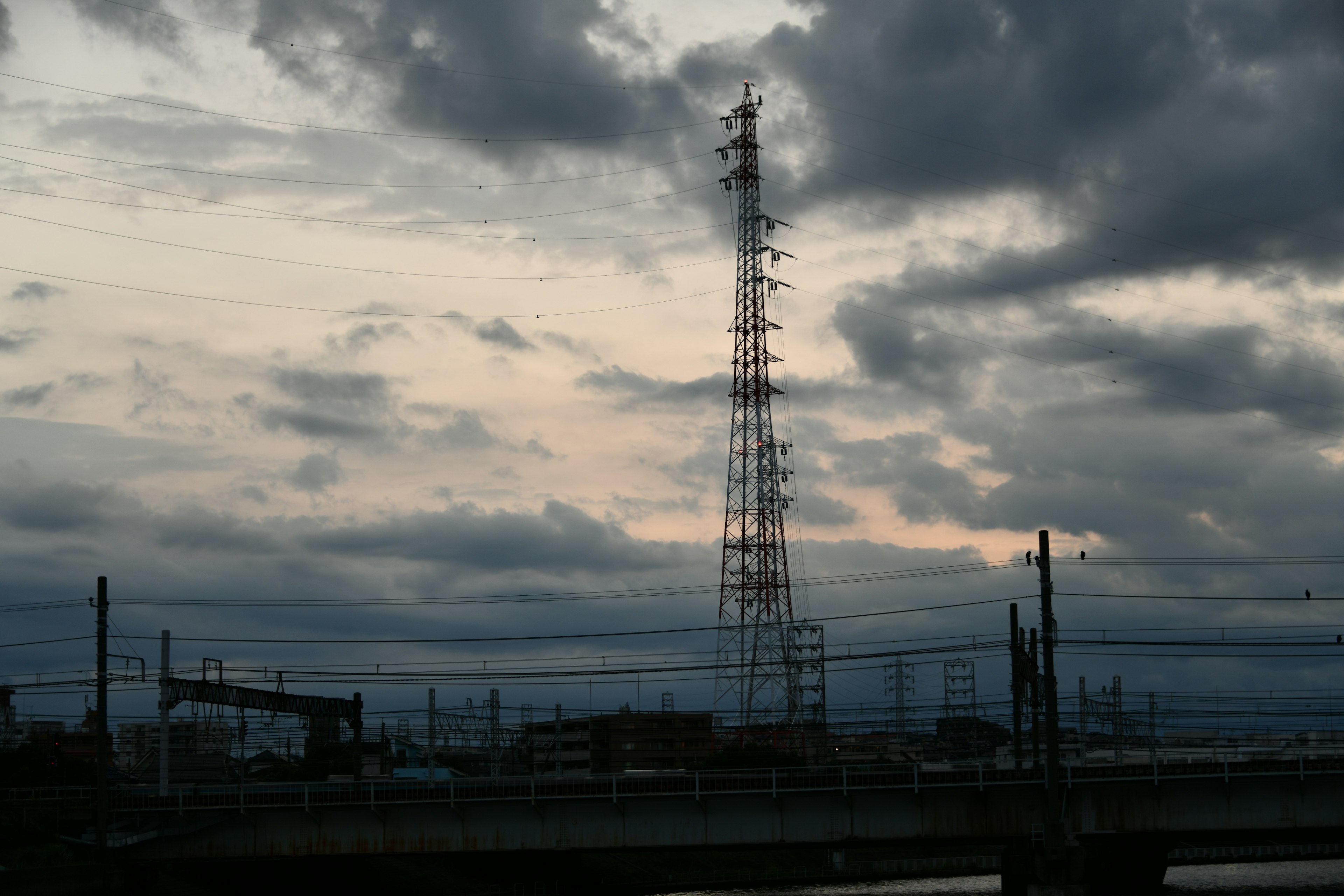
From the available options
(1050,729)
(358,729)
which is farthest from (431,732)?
(1050,729)

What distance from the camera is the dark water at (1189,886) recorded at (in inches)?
2972

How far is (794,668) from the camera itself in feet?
243

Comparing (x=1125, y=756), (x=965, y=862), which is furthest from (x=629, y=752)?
(x=1125, y=756)

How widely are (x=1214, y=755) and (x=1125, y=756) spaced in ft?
63.0

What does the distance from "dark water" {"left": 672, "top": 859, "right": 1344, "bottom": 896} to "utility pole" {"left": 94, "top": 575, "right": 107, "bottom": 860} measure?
4054cm

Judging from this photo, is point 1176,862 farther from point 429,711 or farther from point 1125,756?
point 429,711

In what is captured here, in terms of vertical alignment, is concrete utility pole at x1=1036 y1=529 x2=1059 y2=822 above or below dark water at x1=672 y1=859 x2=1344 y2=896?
above

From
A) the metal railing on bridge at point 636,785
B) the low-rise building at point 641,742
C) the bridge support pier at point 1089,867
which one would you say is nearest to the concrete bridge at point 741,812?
the metal railing on bridge at point 636,785

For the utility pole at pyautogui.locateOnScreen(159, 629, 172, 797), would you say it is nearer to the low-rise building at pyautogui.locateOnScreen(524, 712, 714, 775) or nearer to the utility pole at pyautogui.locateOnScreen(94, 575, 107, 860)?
the utility pole at pyautogui.locateOnScreen(94, 575, 107, 860)

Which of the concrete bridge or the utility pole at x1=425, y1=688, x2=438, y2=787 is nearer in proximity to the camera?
the concrete bridge

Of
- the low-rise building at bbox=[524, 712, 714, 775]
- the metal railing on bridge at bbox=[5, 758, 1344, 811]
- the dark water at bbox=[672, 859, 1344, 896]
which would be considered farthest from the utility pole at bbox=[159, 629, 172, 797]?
the low-rise building at bbox=[524, 712, 714, 775]

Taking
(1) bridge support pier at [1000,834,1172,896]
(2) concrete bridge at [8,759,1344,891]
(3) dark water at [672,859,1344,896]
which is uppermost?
(2) concrete bridge at [8,759,1344,891]

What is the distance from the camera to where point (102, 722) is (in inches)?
2114

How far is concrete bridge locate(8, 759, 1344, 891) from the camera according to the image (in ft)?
169
